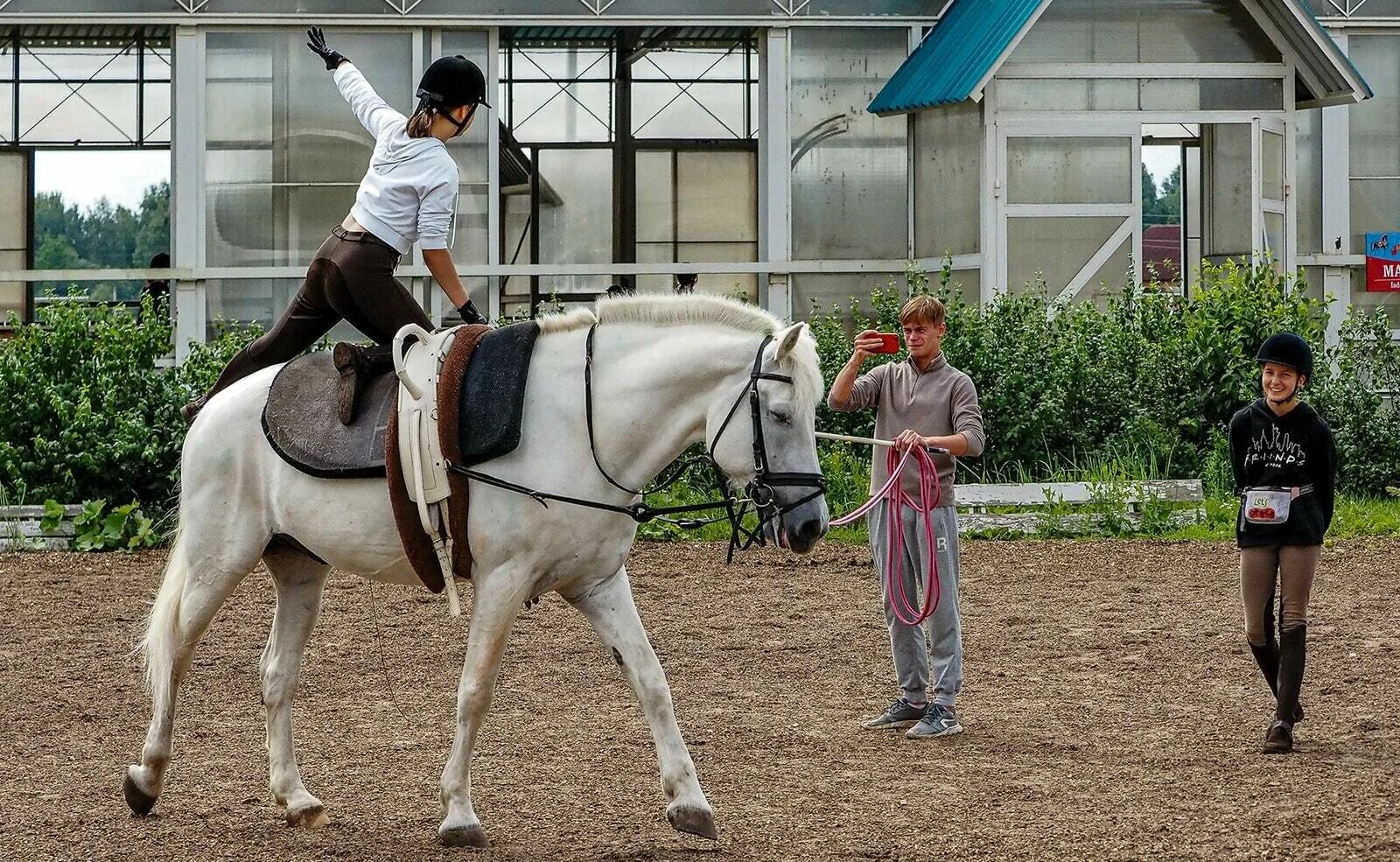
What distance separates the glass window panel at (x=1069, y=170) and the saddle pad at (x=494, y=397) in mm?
11493

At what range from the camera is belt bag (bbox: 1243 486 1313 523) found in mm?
6445

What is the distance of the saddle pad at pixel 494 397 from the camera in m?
5.17

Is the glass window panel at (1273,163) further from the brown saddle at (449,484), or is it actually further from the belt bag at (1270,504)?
the brown saddle at (449,484)

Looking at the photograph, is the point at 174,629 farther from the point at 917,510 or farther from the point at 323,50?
the point at 917,510

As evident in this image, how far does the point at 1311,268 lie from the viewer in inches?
681

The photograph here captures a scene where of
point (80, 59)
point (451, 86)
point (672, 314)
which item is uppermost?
point (80, 59)

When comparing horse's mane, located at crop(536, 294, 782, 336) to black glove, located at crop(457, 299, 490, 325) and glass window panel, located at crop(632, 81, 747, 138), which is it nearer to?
black glove, located at crop(457, 299, 490, 325)

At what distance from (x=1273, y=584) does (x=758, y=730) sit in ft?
6.67

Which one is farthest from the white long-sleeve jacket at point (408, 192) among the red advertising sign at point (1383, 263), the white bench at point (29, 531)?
the red advertising sign at point (1383, 263)

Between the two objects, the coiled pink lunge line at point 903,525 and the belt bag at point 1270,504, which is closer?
the belt bag at point 1270,504

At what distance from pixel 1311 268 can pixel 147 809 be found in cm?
1427

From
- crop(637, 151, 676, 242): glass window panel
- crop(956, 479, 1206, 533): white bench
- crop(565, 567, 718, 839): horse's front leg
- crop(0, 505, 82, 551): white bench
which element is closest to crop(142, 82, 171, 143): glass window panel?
crop(637, 151, 676, 242): glass window panel

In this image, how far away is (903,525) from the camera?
684 cm

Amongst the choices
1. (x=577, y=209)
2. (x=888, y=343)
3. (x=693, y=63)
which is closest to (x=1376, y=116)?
(x=693, y=63)
